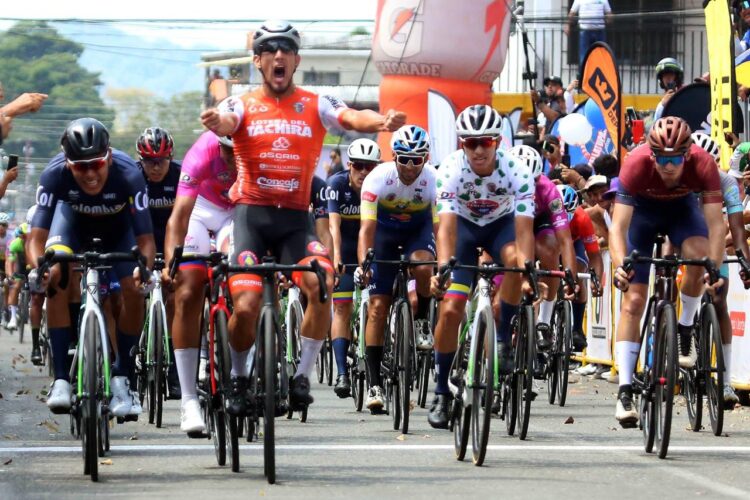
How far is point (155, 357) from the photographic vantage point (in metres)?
13.1

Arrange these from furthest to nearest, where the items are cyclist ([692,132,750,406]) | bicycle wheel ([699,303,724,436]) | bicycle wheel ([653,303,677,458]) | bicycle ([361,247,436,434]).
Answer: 1. bicycle ([361,247,436,434])
2. cyclist ([692,132,750,406])
3. bicycle wheel ([699,303,724,436])
4. bicycle wheel ([653,303,677,458])

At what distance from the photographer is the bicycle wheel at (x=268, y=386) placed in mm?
9180

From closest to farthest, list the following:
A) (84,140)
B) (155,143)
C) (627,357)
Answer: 1. (84,140)
2. (627,357)
3. (155,143)

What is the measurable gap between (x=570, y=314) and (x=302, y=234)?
6.09m

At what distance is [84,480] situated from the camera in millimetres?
9508

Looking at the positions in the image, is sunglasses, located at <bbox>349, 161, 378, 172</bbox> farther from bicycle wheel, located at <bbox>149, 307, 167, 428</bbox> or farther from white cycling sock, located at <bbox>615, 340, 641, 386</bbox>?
white cycling sock, located at <bbox>615, 340, 641, 386</bbox>

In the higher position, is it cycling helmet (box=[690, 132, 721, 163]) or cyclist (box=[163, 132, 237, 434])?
cycling helmet (box=[690, 132, 721, 163])

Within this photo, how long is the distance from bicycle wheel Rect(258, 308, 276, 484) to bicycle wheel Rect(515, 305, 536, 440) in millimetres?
2787

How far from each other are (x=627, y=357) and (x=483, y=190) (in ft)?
4.87

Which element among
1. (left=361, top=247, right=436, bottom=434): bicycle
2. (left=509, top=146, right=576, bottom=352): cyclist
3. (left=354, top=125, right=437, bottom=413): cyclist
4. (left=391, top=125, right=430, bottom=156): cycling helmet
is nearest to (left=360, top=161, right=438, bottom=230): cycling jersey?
(left=354, top=125, right=437, bottom=413): cyclist

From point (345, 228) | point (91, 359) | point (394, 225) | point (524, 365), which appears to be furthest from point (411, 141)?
point (91, 359)

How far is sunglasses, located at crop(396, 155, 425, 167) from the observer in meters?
13.8

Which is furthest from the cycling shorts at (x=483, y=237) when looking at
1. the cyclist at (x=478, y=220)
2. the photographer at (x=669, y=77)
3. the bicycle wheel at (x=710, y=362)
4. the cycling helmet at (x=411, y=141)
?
the photographer at (x=669, y=77)

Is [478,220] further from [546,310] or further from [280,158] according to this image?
[546,310]
